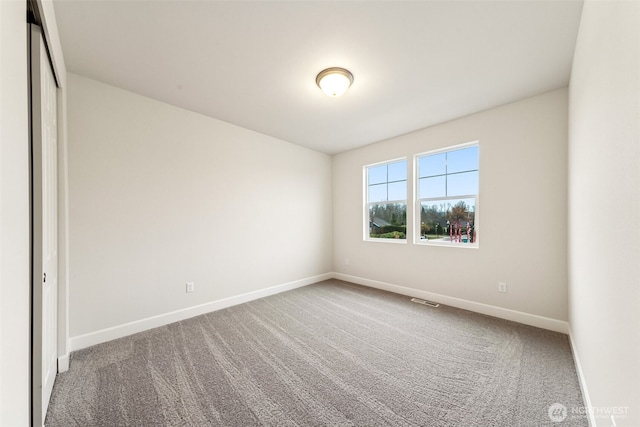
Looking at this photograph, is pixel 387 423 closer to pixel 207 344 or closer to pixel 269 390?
pixel 269 390

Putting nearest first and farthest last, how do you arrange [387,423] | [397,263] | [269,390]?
1. [387,423]
2. [269,390]
3. [397,263]

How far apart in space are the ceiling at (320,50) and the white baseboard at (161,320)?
2495 mm

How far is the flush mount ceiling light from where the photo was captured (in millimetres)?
2190

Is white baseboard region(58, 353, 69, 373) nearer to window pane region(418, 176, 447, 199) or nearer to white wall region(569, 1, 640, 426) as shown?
white wall region(569, 1, 640, 426)

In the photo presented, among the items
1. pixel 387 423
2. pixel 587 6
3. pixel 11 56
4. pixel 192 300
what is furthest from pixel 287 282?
pixel 587 6

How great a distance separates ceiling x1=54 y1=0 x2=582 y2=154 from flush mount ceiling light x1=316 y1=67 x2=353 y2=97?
6cm

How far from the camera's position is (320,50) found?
1.96 m

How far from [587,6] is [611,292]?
1.70 m

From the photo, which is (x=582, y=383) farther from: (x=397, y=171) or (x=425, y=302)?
(x=397, y=171)

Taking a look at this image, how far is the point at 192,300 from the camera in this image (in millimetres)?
2998

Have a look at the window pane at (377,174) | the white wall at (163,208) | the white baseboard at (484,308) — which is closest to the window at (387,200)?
the window pane at (377,174)

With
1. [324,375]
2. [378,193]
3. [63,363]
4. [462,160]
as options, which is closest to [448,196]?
[462,160]

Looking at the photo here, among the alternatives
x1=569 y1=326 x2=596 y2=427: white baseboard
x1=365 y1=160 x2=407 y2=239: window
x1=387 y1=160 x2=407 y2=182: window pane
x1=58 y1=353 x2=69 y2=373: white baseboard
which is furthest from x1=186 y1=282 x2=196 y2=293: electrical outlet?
x1=569 y1=326 x2=596 y2=427: white baseboard

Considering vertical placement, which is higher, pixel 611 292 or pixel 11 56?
pixel 11 56
